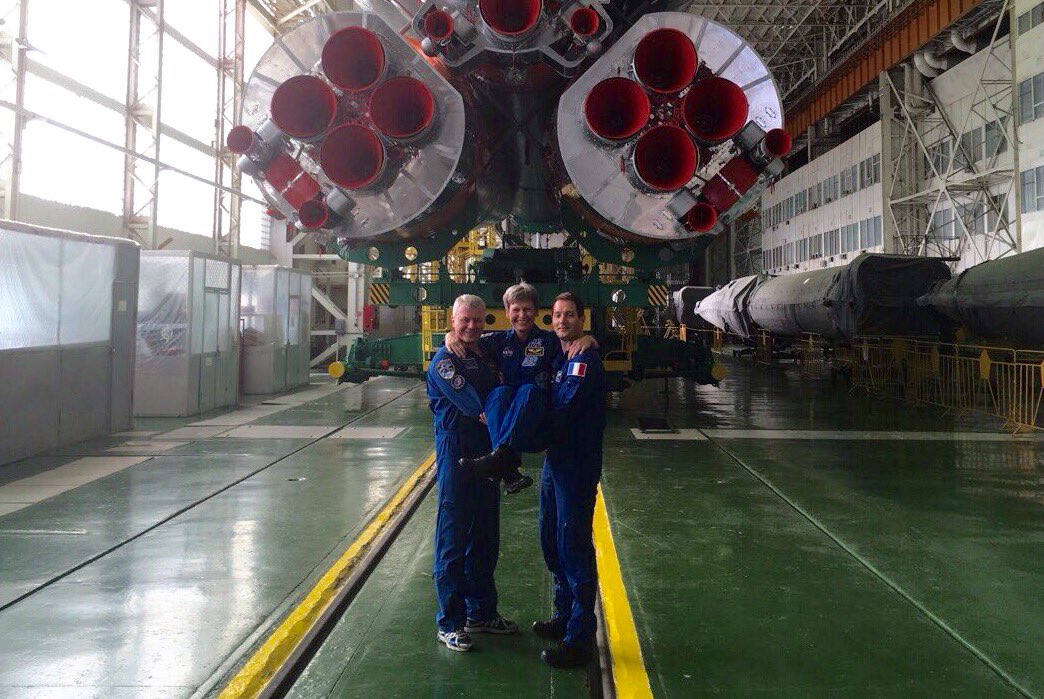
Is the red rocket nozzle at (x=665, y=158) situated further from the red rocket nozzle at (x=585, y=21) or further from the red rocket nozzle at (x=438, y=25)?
the red rocket nozzle at (x=438, y=25)

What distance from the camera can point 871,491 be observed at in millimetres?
5984

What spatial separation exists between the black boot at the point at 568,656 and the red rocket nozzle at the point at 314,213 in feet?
12.6

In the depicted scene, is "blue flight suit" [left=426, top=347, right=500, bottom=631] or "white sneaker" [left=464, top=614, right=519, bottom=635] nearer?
"blue flight suit" [left=426, top=347, right=500, bottom=631]

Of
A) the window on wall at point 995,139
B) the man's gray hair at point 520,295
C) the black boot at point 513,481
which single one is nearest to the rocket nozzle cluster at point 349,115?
the man's gray hair at point 520,295

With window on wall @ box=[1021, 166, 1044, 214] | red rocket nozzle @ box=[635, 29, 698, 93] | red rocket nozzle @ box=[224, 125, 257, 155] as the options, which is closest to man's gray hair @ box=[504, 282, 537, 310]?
red rocket nozzle @ box=[635, 29, 698, 93]

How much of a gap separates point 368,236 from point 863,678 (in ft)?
15.3

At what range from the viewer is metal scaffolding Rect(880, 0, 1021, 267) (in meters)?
18.4

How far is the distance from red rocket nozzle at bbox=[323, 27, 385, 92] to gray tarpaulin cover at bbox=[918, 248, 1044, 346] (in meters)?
8.96

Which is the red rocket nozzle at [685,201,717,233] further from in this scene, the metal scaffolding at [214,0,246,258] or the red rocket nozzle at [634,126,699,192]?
the metal scaffolding at [214,0,246,258]

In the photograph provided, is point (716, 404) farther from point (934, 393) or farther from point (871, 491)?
point (871, 491)

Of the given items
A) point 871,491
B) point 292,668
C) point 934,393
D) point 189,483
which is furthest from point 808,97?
point 292,668

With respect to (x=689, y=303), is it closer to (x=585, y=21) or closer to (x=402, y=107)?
(x=585, y=21)

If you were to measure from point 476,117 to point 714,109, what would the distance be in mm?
2144

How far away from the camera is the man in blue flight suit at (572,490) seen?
297cm
